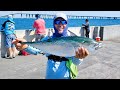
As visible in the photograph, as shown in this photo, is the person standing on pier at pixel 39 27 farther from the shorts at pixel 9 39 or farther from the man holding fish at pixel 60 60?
the man holding fish at pixel 60 60

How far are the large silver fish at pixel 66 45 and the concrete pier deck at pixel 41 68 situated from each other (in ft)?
16.4

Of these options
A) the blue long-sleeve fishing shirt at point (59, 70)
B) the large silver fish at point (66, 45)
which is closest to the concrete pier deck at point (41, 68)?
the blue long-sleeve fishing shirt at point (59, 70)

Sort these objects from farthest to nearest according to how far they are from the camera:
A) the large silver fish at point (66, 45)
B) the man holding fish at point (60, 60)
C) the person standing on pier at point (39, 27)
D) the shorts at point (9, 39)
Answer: the person standing on pier at point (39, 27), the shorts at point (9, 39), the man holding fish at point (60, 60), the large silver fish at point (66, 45)

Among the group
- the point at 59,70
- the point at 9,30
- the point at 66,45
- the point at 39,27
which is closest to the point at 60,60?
the point at 59,70

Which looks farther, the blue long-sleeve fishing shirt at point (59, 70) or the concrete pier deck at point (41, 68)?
the concrete pier deck at point (41, 68)

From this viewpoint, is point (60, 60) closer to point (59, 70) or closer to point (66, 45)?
point (59, 70)

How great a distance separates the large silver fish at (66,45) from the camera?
3.23 metres

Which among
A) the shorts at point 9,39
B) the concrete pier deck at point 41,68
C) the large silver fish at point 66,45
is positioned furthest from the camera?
the shorts at point 9,39

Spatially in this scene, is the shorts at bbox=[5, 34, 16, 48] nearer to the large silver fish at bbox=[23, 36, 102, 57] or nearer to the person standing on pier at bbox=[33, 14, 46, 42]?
the person standing on pier at bbox=[33, 14, 46, 42]

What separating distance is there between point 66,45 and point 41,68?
21.8ft

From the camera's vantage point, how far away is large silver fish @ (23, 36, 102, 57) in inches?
127

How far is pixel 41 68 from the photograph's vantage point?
32.4 feet

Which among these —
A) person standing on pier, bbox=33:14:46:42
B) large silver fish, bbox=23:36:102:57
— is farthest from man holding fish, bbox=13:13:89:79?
person standing on pier, bbox=33:14:46:42
